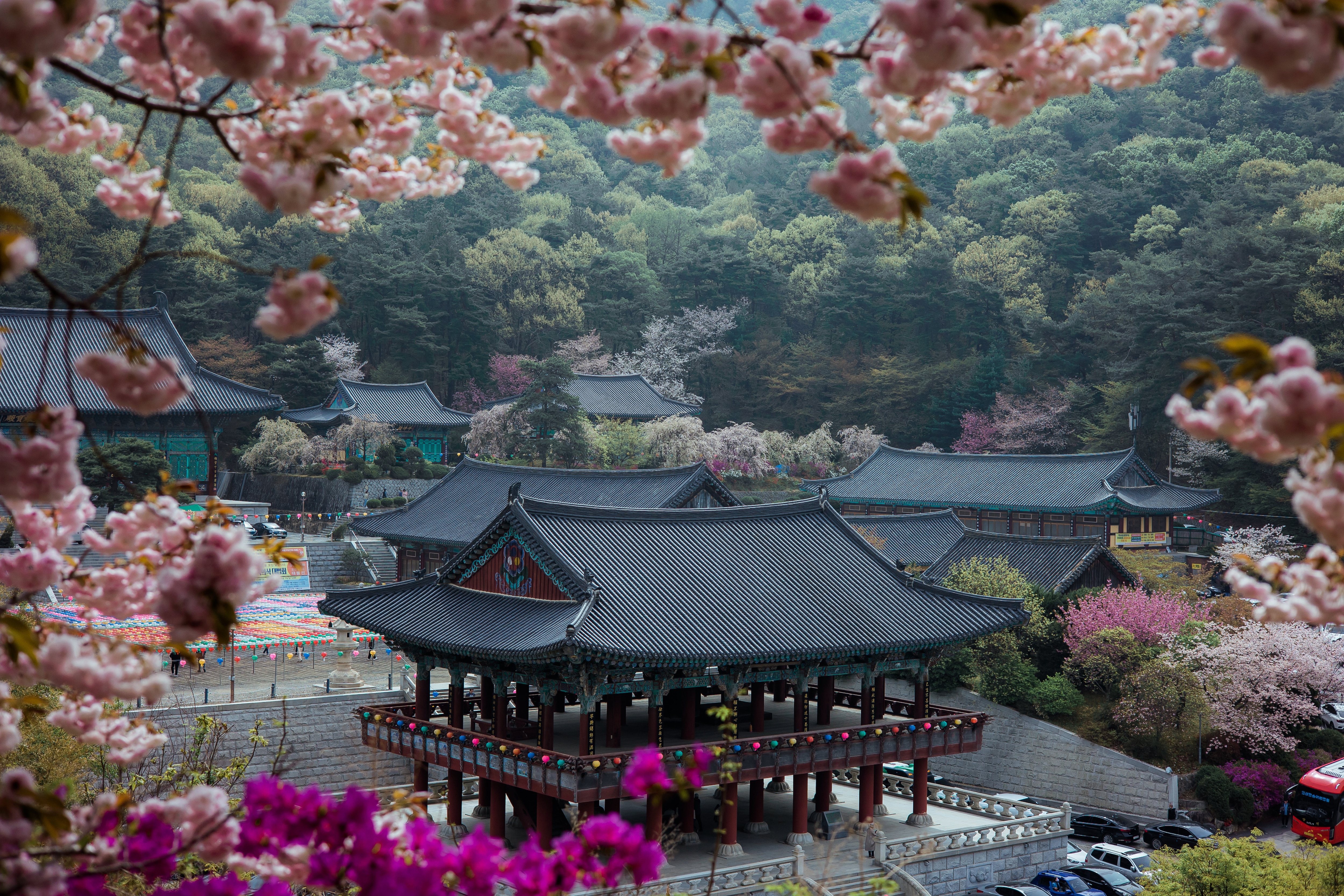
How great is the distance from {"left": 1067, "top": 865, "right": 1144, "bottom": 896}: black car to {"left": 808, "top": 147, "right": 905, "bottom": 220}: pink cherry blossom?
2388cm

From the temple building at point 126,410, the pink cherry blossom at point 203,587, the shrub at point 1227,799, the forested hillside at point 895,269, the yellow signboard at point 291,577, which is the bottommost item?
the shrub at point 1227,799

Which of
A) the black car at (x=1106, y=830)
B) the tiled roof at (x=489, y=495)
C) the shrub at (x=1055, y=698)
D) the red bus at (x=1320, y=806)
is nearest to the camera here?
the red bus at (x=1320, y=806)

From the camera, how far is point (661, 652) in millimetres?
21719

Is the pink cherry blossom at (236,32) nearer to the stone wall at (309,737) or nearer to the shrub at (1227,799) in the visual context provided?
the stone wall at (309,737)

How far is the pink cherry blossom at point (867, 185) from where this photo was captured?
13.9 feet

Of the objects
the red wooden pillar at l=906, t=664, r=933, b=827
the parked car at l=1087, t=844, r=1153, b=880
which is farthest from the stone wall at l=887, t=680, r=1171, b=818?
the red wooden pillar at l=906, t=664, r=933, b=827

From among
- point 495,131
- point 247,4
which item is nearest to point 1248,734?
point 495,131

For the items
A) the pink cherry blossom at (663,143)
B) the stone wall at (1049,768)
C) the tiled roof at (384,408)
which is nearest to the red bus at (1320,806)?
the stone wall at (1049,768)

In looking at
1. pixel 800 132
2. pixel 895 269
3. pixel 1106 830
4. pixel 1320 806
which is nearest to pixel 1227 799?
pixel 1320 806

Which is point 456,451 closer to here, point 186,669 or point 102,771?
point 186,669

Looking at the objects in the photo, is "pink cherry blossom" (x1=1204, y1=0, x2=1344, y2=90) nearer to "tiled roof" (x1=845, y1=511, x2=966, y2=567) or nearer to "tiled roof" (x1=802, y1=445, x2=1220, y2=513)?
"tiled roof" (x1=845, y1=511, x2=966, y2=567)

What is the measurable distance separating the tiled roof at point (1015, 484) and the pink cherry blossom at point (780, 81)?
1881 inches

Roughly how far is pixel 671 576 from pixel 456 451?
146ft

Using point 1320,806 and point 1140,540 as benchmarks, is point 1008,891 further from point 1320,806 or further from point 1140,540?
point 1140,540
